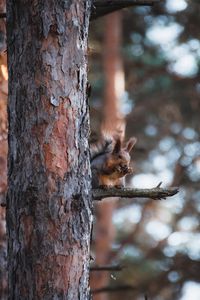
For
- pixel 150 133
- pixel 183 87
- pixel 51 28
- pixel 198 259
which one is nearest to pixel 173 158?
pixel 150 133

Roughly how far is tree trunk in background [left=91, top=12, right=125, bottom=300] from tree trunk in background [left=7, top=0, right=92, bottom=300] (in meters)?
7.41

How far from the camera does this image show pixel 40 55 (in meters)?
3.59

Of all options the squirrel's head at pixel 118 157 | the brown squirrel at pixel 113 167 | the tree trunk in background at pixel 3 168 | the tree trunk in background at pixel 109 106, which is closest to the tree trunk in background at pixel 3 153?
the tree trunk in background at pixel 3 168

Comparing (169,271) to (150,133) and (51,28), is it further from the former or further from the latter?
(51,28)

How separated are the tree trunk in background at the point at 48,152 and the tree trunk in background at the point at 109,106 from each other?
292 inches

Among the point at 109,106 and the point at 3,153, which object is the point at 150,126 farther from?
the point at 3,153

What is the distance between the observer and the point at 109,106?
1197 cm

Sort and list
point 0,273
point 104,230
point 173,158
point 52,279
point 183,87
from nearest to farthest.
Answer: point 52,279 → point 0,273 → point 104,230 → point 183,87 → point 173,158

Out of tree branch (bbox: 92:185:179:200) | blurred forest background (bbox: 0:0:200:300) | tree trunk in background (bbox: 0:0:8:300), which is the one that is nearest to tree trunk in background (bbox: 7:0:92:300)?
tree branch (bbox: 92:185:179:200)

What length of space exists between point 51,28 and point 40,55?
171 millimetres

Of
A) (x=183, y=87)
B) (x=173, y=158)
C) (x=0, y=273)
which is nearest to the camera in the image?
(x=0, y=273)

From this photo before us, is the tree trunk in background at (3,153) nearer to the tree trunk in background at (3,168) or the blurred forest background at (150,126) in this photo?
the tree trunk in background at (3,168)

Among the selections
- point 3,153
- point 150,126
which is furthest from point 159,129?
point 3,153

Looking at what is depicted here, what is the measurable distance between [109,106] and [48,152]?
8536mm
